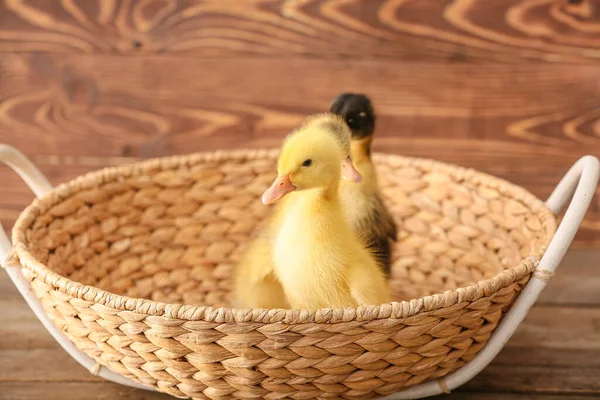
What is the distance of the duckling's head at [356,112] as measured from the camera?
0.87 metres

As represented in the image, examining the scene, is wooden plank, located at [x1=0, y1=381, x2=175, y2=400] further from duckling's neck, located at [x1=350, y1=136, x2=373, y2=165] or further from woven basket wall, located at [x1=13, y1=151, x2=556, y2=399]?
duckling's neck, located at [x1=350, y1=136, x2=373, y2=165]

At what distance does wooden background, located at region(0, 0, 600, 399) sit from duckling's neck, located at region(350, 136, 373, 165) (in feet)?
1.54

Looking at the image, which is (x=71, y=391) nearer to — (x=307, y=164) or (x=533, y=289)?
(x=307, y=164)

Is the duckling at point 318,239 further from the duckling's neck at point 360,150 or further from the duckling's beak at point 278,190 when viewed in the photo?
the duckling's neck at point 360,150

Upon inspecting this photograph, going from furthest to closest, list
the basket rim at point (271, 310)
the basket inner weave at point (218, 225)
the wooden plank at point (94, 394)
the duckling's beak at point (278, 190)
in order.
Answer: the basket inner weave at point (218, 225) < the wooden plank at point (94, 394) < the duckling's beak at point (278, 190) < the basket rim at point (271, 310)

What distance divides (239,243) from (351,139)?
1.05ft

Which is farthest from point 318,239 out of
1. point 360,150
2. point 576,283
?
point 576,283

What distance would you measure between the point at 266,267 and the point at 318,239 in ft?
0.41

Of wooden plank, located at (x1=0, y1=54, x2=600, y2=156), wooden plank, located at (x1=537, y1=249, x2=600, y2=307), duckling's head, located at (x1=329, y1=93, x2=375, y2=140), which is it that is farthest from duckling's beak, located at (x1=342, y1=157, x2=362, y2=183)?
wooden plank, located at (x1=0, y1=54, x2=600, y2=156)

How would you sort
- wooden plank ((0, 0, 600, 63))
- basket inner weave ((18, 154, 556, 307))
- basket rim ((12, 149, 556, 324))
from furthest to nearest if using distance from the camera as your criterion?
→ wooden plank ((0, 0, 600, 63)) < basket inner weave ((18, 154, 556, 307)) < basket rim ((12, 149, 556, 324))

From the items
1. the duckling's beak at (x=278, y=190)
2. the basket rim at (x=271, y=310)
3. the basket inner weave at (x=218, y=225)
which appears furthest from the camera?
the basket inner weave at (x=218, y=225)

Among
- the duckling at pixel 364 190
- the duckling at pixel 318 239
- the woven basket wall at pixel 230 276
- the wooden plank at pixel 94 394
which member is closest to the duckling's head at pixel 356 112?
the duckling at pixel 364 190

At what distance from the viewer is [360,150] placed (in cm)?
90

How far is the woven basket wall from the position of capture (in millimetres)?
630
